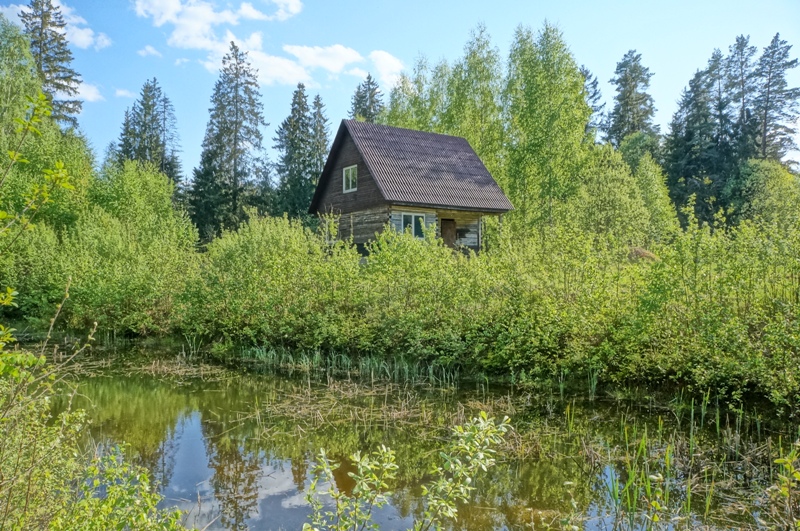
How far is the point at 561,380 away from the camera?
9.54m

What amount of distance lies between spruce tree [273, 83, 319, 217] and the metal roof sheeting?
12480 mm

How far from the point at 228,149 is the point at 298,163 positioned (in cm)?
710

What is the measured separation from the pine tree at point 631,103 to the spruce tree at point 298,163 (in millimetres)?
28768

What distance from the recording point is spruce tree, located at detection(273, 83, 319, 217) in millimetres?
37562

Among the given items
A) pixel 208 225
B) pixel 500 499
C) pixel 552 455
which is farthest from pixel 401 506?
pixel 208 225

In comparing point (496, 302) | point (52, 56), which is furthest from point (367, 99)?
point (496, 302)

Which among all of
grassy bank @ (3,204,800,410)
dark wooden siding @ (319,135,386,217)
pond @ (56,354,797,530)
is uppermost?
dark wooden siding @ (319,135,386,217)

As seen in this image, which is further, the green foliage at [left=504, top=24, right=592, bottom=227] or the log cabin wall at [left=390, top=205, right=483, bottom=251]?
the green foliage at [left=504, top=24, right=592, bottom=227]

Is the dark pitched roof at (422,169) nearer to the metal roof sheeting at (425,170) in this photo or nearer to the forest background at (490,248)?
the metal roof sheeting at (425,170)

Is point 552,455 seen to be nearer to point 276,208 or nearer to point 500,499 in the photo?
point 500,499

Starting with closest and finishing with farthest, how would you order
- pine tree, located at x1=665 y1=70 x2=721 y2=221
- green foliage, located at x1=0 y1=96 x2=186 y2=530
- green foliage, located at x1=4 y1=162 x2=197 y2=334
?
green foliage, located at x1=0 y1=96 x2=186 y2=530 < green foliage, located at x1=4 y1=162 x2=197 y2=334 < pine tree, located at x1=665 y1=70 x2=721 y2=221

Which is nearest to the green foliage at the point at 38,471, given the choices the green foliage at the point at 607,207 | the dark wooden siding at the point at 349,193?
the dark wooden siding at the point at 349,193

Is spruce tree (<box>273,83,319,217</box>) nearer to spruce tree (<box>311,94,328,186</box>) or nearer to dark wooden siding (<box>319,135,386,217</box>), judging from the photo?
spruce tree (<box>311,94,328,186</box>)

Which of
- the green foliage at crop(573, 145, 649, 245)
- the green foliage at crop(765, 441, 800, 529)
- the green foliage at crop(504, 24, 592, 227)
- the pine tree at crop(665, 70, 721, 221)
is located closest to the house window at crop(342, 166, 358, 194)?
the green foliage at crop(504, 24, 592, 227)
